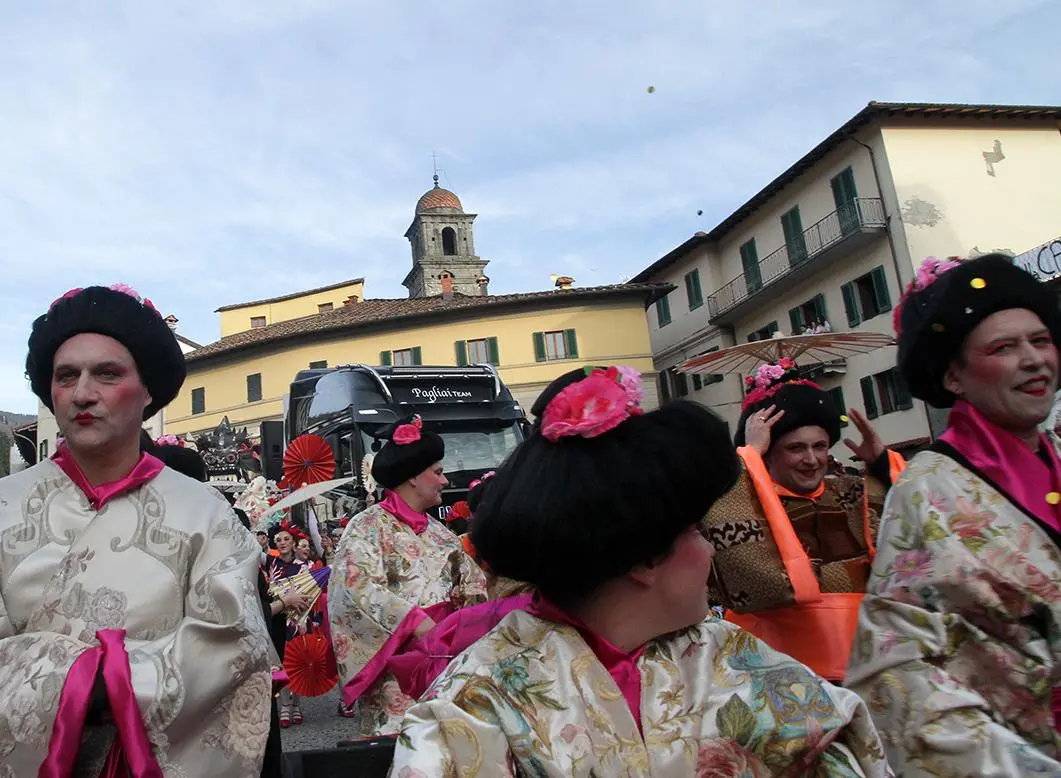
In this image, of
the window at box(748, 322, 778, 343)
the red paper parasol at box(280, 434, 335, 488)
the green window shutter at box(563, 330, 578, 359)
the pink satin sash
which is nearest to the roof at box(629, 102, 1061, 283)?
the window at box(748, 322, 778, 343)

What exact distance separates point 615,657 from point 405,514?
333 cm

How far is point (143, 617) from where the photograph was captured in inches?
93.4

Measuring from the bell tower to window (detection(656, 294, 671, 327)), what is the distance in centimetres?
2234

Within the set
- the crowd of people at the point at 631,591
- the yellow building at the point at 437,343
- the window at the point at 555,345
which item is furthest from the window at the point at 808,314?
the crowd of people at the point at 631,591

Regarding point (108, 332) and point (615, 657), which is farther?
point (108, 332)

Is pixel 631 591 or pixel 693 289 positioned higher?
pixel 693 289

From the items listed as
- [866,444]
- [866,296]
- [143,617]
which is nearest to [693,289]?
[866,296]

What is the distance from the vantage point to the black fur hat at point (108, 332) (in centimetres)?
261

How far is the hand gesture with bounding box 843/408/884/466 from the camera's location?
11.5ft

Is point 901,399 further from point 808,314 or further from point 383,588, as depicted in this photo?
point 383,588

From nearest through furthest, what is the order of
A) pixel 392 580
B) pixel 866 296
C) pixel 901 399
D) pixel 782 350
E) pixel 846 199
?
pixel 392 580 → pixel 782 350 → pixel 901 399 → pixel 866 296 → pixel 846 199

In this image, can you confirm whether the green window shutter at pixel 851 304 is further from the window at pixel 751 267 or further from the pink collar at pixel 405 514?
the pink collar at pixel 405 514

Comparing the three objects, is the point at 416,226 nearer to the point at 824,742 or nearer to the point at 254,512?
the point at 254,512

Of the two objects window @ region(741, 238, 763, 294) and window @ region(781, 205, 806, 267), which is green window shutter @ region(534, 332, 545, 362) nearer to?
window @ region(741, 238, 763, 294)
